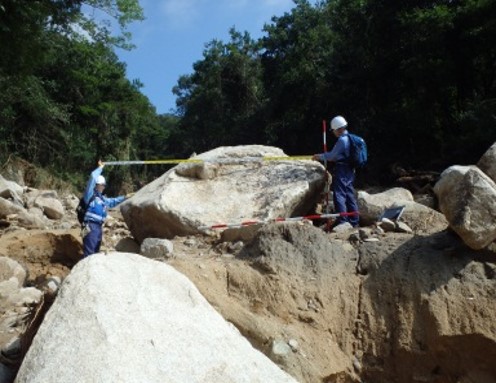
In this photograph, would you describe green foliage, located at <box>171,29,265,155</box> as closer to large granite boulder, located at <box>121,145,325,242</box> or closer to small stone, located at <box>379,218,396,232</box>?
large granite boulder, located at <box>121,145,325,242</box>

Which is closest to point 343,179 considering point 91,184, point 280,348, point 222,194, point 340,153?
point 340,153

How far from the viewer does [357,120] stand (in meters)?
17.3

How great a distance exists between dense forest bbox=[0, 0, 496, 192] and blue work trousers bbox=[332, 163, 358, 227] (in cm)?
563

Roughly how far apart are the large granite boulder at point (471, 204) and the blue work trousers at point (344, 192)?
201cm

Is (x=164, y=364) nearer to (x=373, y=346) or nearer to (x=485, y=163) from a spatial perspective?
(x=373, y=346)

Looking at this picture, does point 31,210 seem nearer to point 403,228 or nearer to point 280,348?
point 403,228

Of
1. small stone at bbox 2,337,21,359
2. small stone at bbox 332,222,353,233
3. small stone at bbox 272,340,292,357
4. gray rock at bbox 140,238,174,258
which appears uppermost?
small stone at bbox 332,222,353,233

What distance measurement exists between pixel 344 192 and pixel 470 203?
2.32 meters

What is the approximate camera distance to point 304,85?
837 inches

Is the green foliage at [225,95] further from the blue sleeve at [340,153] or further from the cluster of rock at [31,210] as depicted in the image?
the blue sleeve at [340,153]

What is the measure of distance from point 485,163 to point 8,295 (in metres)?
4.81

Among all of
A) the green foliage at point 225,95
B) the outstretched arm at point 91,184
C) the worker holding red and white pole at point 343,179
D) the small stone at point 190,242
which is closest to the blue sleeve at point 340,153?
the worker holding red and white pole at point 343,179

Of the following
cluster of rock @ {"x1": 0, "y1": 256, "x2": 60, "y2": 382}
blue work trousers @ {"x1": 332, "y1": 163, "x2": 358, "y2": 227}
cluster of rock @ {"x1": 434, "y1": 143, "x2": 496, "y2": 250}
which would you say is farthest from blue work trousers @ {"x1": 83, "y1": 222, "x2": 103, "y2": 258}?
cluster of rock @ {"x1": 434, "y1": 143, "x2": 496, "y2": 250}

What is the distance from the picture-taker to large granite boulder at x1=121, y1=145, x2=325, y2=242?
23.0 ft
